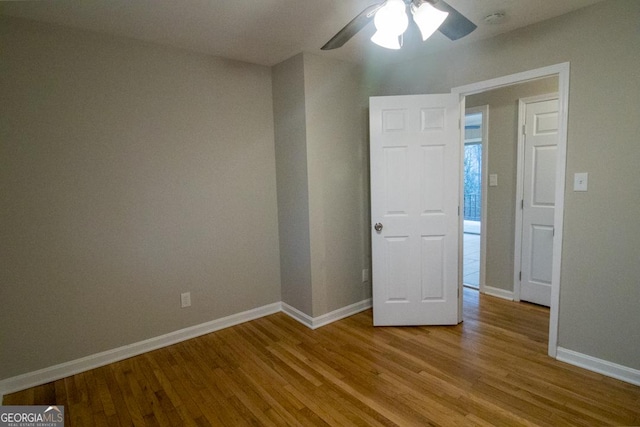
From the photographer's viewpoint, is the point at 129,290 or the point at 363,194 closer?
Answer: the point at 129,290

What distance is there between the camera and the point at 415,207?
300 cm

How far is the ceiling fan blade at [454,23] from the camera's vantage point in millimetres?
1605

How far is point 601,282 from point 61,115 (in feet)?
12.3

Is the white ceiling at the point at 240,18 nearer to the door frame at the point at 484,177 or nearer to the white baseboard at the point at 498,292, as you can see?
the door frame at the point at 484,177

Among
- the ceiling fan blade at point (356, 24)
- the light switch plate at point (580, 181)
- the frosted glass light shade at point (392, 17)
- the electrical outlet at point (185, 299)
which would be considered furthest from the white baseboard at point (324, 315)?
the frosted glass light shade at point (392, 17)

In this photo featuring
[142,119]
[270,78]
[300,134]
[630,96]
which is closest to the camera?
[630,96]

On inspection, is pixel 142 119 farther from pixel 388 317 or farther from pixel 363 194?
pixel 388 317

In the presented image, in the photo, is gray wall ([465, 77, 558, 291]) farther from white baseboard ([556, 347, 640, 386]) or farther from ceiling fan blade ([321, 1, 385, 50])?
ceiling fan blade ([321, 1, 385, 50])

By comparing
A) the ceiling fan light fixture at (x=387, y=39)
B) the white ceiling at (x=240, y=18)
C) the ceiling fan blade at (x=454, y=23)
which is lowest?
the ceiling fan light fixture at (x=387, y=39)

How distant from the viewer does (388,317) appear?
310 cm

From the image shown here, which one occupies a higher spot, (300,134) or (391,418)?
(300,134)

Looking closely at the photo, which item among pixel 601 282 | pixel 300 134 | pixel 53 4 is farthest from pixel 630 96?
pixel 53 4

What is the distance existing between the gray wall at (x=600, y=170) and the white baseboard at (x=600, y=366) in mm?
33

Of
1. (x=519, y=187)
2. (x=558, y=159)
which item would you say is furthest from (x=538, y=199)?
(x=558, y=159)
